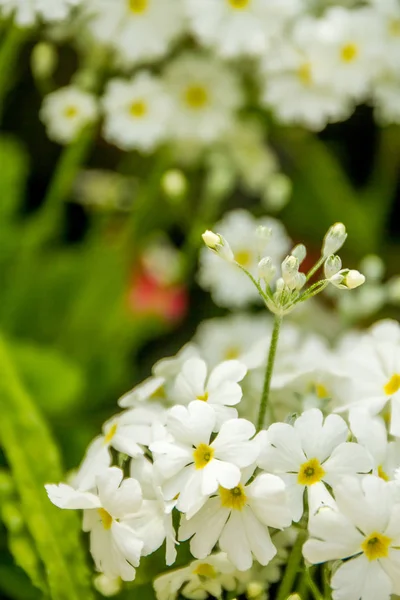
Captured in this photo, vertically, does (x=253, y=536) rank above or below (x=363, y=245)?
above

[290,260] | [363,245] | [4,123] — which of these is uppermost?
[290,260]

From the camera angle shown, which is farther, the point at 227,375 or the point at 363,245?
the point at 363,245

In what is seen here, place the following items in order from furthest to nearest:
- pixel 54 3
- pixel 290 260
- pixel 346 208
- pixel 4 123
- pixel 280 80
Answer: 1. pixel 4 123
2. pixel 346 208
3. pixel 280 80
4. pixel 54 3
5. pixel 290 260

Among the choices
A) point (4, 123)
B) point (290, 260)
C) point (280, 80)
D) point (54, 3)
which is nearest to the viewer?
point (290, 260)

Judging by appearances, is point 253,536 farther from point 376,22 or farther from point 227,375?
point 376,22

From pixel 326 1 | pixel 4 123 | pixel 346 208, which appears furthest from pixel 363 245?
pixel 4 123

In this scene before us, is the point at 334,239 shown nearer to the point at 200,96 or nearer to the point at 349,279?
the point at 349,279

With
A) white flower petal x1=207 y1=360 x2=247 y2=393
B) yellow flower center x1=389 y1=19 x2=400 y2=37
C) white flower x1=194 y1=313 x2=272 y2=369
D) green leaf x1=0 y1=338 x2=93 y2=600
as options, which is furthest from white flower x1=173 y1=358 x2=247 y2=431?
yellow flower center x1=389 y1=19 x2=400 y2=37

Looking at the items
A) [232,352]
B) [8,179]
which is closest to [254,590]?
[232,352]
